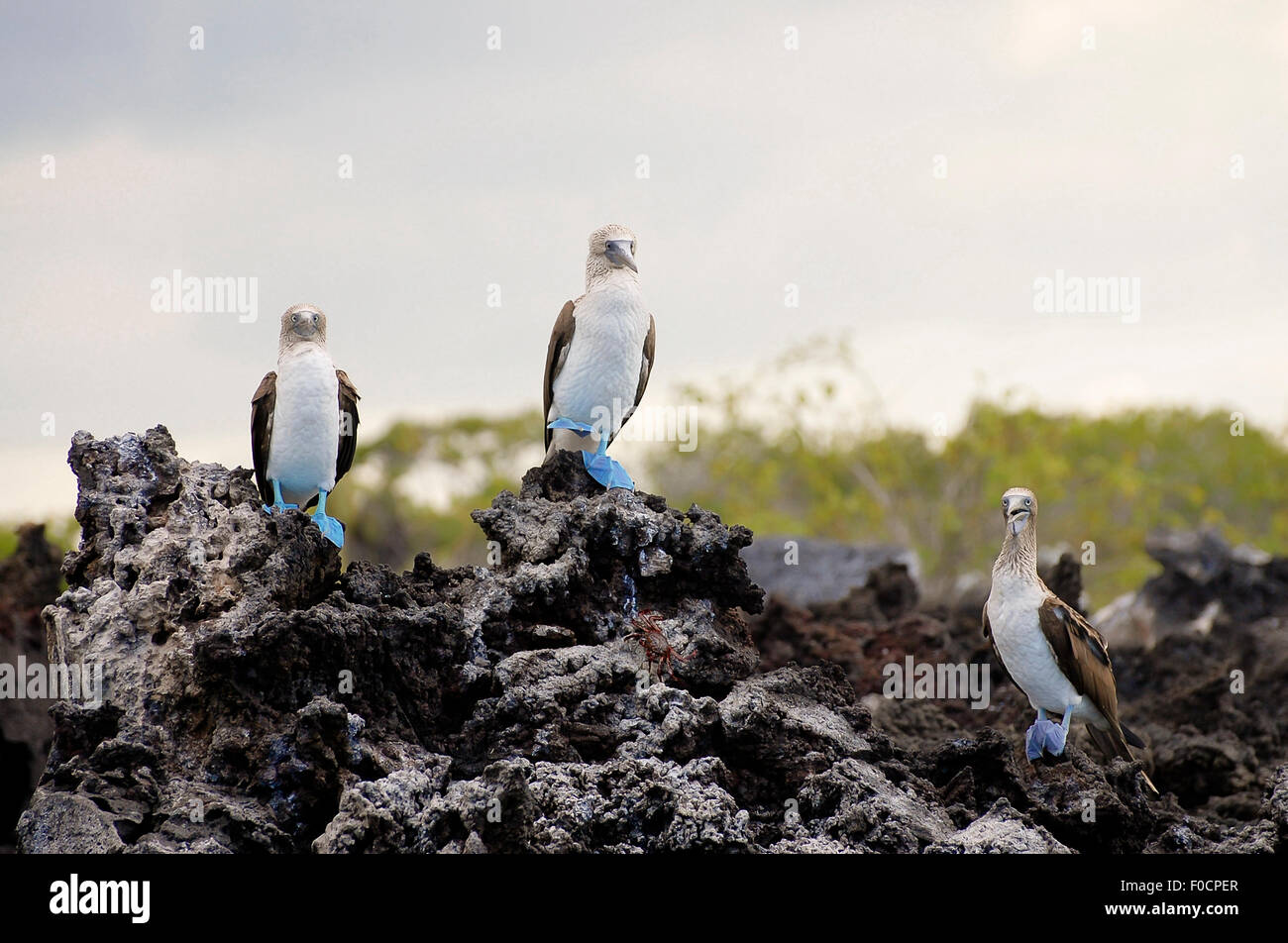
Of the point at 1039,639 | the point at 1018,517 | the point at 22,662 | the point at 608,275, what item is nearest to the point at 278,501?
the point at 608,275

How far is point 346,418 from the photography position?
6.70 metres

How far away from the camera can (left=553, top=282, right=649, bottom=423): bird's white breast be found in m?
7.33

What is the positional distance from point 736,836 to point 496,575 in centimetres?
191

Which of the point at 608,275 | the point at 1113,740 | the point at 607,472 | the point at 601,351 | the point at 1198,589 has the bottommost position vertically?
the point at 1113,740

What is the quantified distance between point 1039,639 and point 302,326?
420cm

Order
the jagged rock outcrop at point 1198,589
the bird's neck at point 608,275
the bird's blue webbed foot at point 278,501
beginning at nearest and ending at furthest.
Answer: the bird's blue webbed foot at point 278,501 < the bird's neck at point 608,275 < the jagged rock outcrop at point 1198,589

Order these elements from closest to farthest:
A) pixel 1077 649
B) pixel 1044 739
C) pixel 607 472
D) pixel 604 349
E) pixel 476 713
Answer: pixel 476 713 < pixel 1044 739 < pixel 1077 649 < pixel 607 472 < pixel 604 349

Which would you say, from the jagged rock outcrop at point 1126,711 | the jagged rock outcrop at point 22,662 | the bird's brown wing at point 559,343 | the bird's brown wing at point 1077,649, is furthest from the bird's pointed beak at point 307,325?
the jagged rock outcrop at point 22,662

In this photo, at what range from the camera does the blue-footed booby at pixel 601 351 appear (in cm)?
730

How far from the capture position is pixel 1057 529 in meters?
27.9

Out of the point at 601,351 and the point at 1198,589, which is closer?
the point at 601,351

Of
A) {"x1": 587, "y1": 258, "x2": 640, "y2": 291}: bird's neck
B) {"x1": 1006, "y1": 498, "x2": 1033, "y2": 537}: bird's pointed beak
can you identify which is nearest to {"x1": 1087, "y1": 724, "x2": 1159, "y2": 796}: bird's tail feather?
{"x1": 1006, "y1": 498, "x2": 1033, "y2": 537}: bird's pointed beak

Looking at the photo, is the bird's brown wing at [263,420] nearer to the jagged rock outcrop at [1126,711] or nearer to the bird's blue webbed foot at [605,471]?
the bird's blue webbed foot at [605,471]

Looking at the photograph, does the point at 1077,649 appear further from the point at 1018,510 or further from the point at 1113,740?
the point at 1113,740
